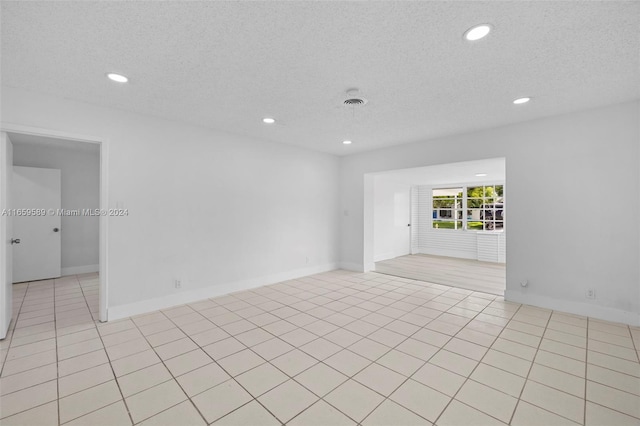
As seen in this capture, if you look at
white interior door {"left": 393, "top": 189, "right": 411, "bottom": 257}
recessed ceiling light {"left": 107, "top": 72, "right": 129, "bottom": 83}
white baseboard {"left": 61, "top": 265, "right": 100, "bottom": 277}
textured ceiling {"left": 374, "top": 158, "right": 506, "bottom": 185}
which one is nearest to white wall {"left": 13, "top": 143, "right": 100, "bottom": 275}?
white baseboard {"left": 61, "top": 265, "right": 100, "bottom": 277}

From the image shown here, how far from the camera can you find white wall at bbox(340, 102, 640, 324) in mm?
3275

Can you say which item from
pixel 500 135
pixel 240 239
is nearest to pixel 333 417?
pixel 240 239

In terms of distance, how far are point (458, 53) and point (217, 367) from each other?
329cm

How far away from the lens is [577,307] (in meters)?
3.58

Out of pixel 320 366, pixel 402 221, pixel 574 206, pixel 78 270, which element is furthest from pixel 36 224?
pixel 574 206

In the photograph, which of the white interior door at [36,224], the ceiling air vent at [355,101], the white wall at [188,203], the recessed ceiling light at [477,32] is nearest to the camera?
the recessed ceiling light at [477,32]

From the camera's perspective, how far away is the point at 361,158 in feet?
20.0

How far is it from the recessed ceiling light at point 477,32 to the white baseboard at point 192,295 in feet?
14.2

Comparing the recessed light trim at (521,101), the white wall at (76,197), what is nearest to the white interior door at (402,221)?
the recessed light trim at (521,101)

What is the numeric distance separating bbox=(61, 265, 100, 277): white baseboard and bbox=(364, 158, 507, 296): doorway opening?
6.00 metres

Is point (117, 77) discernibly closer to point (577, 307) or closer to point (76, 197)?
point (76, 197)

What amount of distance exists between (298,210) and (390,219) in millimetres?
3581

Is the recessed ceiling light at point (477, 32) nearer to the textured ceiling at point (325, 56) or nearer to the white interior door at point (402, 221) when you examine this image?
the textured ceiling at point (325, 56)

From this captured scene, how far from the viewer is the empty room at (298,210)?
1.90 meters
